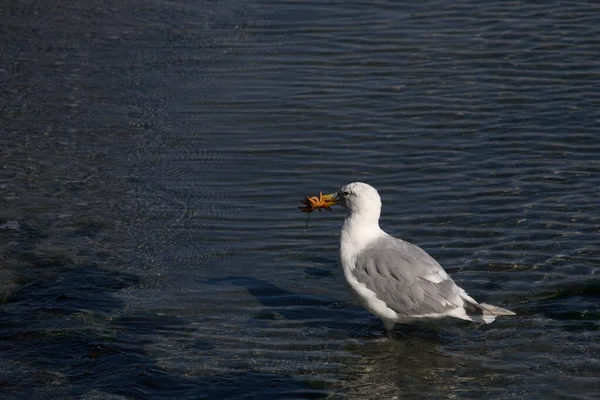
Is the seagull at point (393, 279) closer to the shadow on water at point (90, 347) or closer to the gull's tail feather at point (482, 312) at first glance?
the gull's tail feather at point (482, 312)

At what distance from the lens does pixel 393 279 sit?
23.8ft

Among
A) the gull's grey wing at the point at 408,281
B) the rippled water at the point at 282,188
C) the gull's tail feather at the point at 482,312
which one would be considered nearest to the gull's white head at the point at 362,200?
the gull's grey wing at the point at 408,281

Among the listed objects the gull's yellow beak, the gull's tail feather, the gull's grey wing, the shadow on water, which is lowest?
the shadow on water

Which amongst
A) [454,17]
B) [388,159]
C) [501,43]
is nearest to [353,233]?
[388,159]

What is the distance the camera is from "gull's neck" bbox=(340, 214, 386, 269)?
293 inches

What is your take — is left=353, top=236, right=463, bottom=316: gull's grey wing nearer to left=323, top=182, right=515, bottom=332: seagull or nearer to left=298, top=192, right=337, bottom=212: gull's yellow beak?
left=323, top=182, right=515, bottom=332: seagull

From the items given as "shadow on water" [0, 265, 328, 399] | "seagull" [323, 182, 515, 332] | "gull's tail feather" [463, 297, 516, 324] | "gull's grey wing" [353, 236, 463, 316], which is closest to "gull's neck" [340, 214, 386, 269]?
"seagull" [323, 182, 515, 332]

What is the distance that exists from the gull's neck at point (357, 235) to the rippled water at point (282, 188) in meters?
0.51

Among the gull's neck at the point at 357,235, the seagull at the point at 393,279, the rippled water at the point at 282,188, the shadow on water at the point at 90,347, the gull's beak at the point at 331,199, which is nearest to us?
the shadow on water at the point at 90,347

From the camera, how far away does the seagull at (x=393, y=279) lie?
7082 mm

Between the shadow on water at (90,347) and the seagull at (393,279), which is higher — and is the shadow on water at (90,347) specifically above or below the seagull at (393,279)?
below

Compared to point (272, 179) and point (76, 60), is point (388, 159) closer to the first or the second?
point (272, 179)

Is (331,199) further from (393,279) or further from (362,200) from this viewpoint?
(393,279)

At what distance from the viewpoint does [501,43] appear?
12.2 meters
